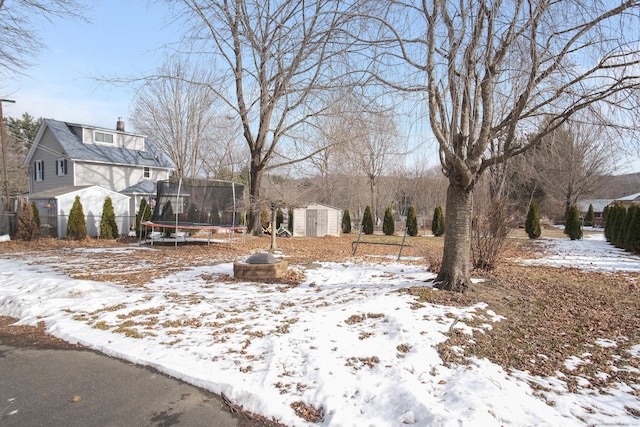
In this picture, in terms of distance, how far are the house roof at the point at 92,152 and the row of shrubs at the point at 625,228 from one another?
77.2 ft

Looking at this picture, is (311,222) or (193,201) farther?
(311,222)

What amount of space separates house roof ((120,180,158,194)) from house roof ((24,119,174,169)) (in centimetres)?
158

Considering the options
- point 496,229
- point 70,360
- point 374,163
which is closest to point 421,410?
point 70,360

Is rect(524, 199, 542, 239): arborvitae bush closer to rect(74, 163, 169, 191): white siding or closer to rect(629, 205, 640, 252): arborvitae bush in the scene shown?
rect(629, 205, 640, 252): arborvitae bush

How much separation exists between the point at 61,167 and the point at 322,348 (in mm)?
22421

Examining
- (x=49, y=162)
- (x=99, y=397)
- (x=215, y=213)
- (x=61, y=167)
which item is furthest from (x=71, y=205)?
(x=99, y=397)

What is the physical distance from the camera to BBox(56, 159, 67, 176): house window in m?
20.2

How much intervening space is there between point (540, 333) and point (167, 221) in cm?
1227

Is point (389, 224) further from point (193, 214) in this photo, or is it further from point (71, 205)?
point (71, 205)

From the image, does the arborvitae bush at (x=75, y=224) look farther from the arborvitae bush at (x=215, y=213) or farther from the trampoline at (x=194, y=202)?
the arborvitae bush at (x=215, y=213)

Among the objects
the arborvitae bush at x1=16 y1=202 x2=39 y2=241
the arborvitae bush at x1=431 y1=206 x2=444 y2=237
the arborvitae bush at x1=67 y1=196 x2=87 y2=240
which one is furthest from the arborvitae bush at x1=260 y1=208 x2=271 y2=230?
the arborvitae bush at x1=16 y1=202 x2=39 y2=241

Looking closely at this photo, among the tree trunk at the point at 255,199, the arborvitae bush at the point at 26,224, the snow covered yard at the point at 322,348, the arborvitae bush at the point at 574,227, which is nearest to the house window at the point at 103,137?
the arborvitae bush at the point at 26,224

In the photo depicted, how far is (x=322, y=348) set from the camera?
11.3ft

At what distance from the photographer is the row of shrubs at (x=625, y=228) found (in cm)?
1191
